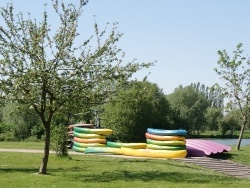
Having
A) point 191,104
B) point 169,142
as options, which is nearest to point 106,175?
point 169,142

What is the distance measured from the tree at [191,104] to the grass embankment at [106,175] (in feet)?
172

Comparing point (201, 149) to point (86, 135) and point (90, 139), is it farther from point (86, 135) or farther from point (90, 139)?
point (86, 135)

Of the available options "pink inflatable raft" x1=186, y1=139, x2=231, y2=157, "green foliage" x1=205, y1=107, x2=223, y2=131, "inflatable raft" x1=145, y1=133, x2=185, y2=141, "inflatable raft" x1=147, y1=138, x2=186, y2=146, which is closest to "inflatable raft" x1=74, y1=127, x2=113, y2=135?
"inflatable raft" x1=145, y1=133, x2=185, y2=141

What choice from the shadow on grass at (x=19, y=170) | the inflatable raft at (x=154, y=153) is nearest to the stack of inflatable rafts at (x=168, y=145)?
the inflatable raft at (x=154, y=153)

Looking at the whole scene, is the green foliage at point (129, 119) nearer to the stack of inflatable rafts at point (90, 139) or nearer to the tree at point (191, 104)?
the stack of inflatable rafts at point (90, 139)

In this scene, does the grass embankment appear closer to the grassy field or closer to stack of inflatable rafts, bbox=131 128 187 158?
the grassy field

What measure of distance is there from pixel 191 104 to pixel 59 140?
57.3 metres

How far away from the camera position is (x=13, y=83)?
15789 mm

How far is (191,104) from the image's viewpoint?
255 ft

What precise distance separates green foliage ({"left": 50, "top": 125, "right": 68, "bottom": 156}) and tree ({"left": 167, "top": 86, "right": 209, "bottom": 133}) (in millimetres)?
51504

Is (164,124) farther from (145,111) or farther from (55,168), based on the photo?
Answer: (55,168)

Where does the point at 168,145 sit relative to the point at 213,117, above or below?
below

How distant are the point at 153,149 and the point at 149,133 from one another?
1587 millimetres

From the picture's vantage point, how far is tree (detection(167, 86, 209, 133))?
244 feet
